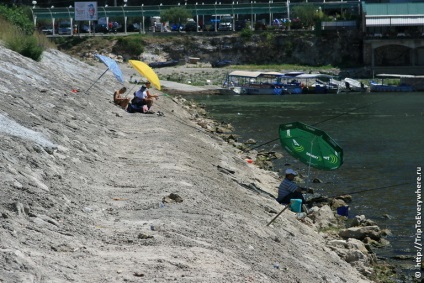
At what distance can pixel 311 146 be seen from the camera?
23984 mm

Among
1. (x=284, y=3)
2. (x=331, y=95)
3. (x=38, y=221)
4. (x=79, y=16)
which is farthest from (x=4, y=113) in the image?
(x=284, y=3)

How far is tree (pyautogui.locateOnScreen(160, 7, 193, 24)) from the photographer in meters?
103

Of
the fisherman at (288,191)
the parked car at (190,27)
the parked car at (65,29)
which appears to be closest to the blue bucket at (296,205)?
the fisherman at (288,191)

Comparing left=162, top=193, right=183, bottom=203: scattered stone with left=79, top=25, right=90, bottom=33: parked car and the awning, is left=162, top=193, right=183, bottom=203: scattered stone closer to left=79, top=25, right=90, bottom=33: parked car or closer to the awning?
the awning

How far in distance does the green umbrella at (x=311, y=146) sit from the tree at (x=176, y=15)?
80.1 metres

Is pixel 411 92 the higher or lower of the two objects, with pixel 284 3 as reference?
Result: lower

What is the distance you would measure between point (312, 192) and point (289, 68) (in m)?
64.6

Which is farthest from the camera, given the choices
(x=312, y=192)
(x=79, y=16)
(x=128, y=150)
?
(x=79, y=16)

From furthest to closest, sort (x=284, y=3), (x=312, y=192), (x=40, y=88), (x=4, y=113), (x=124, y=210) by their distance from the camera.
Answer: (x=284, y=3)
(x=40, y=88)
(x=312, y=192)
(x=4, y=113)
(x=124, y=210)

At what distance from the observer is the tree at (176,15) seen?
103438mm

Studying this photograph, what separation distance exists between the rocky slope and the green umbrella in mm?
1306

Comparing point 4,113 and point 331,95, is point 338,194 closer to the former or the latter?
point 4,113

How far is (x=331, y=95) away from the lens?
249 feet

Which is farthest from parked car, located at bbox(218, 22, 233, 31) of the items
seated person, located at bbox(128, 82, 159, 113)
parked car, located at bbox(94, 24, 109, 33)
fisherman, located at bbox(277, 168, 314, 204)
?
fisherman, located at bbox(277, 168, 314, 204)
